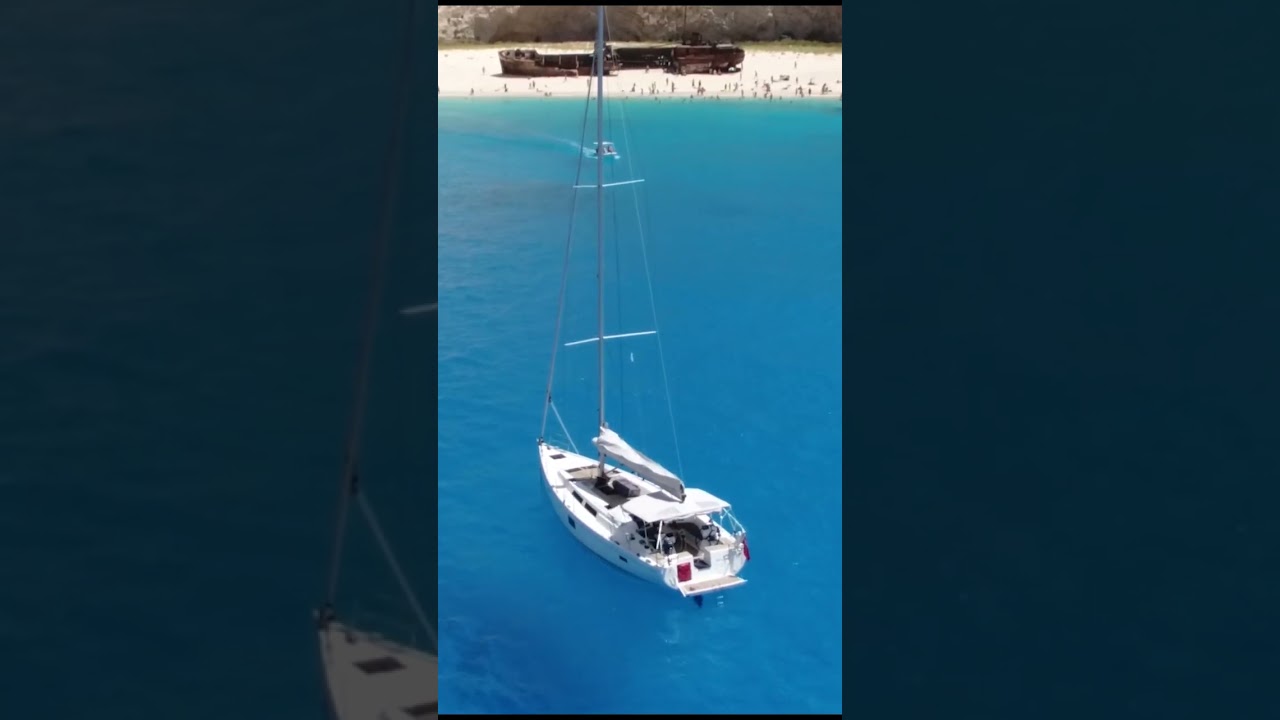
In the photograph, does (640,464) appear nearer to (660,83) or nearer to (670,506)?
(670,506)

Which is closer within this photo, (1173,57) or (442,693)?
(1173,57)
